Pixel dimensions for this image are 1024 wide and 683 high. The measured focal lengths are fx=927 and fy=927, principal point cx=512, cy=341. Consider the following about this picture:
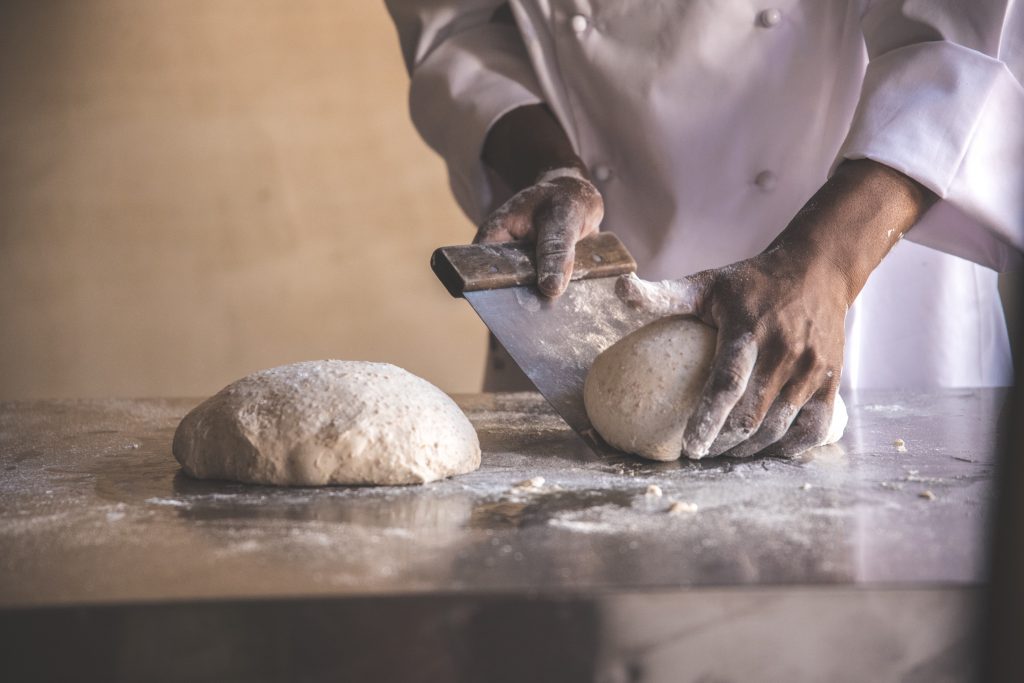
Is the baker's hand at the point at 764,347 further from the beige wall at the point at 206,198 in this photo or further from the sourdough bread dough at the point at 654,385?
the beige wall at the point at 206,198

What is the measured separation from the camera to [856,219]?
51.3 inches

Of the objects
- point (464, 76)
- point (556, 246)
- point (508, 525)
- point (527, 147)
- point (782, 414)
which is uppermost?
point (464, 76)

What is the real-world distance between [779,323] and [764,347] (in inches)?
1.4

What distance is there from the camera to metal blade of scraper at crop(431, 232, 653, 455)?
1.31m

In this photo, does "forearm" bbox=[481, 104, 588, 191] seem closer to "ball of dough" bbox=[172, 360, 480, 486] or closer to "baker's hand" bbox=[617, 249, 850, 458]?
"baker's hand" bbox=[617, 249, 850, 458]

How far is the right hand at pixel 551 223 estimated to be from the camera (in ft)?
4.34

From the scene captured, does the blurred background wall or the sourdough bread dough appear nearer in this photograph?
the sourdough bread dough

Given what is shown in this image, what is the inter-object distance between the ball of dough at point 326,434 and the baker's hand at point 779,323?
302mm

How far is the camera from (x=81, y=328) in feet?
13.3

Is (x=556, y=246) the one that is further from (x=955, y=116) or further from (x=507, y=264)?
(x=955, y=116)

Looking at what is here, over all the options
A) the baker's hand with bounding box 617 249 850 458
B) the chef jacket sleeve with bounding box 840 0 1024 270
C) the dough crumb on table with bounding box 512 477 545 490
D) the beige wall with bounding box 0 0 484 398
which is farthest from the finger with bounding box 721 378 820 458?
the beige wall with bounding box 0 0 484 398

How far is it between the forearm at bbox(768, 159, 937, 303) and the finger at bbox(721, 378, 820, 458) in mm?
170

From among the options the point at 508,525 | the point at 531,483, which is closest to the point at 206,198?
the point at 531,483

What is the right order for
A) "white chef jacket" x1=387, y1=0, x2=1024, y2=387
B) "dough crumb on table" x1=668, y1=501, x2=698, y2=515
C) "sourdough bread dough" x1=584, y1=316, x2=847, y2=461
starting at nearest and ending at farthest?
"dough crumb on table" x1=668, y1=501, x2=698, y2=515 < "sourdough bread dough" x1=584, y1=316, x2=847, y2=461 < "white chef jacket" x1=387, y1=0, x2=1024, y2=387
